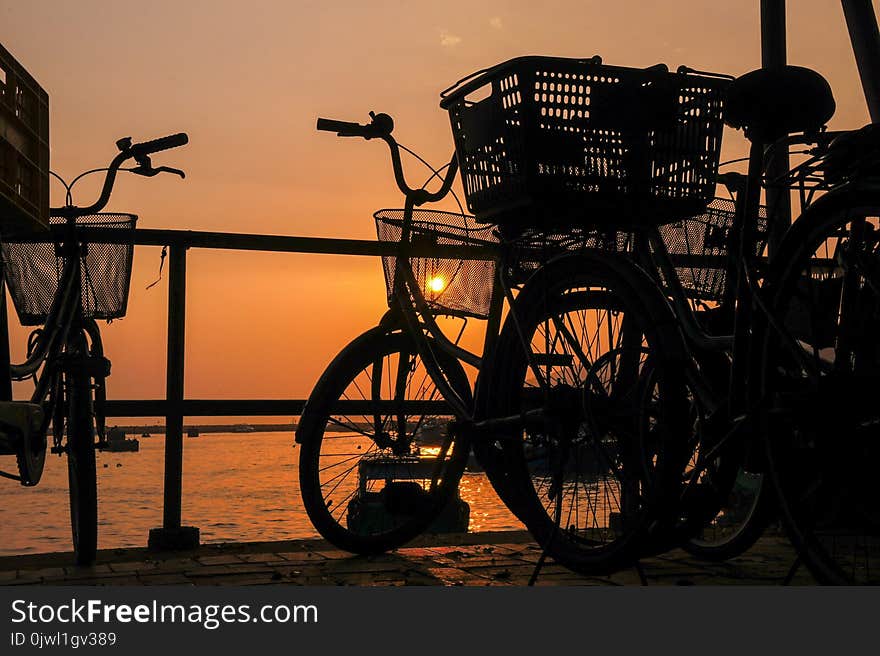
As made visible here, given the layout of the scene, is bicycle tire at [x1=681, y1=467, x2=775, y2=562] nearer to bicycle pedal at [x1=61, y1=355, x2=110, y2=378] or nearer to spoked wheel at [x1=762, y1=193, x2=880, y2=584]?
spoked wheel at [x1=762, y1=193, x2=880, y2=584]

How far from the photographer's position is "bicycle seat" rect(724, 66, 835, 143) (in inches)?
97.7

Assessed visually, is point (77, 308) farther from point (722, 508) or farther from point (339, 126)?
point (722, 508)

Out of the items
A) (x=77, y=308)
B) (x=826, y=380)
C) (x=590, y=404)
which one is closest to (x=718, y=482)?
(x=590, y=404)

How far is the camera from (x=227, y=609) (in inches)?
89.7

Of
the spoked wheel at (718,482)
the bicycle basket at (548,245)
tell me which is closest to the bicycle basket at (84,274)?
the bicycle basket at (548,245)

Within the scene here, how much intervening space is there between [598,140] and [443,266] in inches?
48.9

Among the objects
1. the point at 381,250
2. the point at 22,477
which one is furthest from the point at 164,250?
the point at 22,477

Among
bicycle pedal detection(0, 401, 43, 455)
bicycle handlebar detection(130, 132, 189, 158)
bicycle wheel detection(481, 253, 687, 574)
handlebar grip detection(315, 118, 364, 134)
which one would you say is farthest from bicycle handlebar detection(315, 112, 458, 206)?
bicycle pedal detection(0, 401, 43, 455)

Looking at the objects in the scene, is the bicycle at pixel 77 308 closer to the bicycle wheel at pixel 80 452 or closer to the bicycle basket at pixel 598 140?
the bicycle wheel at pixel 80 452

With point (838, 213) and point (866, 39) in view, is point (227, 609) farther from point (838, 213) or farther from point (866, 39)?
point (866, 39)

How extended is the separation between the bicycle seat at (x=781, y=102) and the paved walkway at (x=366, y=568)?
1.25 m

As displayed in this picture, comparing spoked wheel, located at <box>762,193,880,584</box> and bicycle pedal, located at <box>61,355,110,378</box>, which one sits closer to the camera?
spoked wheel, located at <box>762,193,880,584</box>

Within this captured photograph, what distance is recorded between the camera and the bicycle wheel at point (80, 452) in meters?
3.49

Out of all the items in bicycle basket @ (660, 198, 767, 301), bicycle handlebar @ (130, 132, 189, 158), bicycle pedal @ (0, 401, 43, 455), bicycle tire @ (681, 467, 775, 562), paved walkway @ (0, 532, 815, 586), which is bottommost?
paved walkway @ (0, 532, 815, 586)
